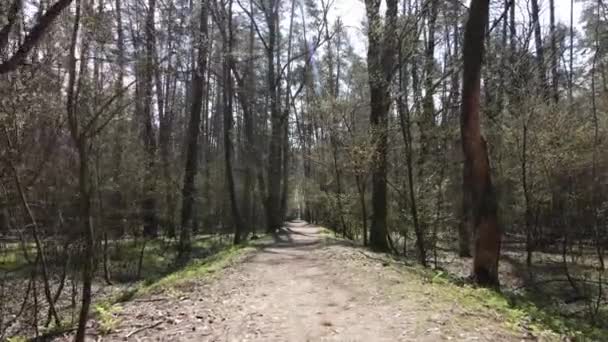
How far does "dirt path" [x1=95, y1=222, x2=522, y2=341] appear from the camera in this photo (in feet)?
16.2

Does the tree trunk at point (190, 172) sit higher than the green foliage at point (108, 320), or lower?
higher

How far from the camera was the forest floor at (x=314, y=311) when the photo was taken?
496 cm

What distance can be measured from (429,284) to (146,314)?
435 cm

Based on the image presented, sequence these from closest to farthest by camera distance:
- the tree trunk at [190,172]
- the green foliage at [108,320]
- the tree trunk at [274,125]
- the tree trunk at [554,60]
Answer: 1. the green foliage at [108,320]
2. the tree trunk at [554,60]
3. the tree trunk at [190,172]
4. the tree trunk at [274,125]

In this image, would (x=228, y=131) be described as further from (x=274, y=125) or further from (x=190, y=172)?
(x=274, y=125)

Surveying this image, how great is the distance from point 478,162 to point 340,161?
12484mm

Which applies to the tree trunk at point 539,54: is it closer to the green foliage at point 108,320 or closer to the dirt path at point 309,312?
the dirt path at point 309,312

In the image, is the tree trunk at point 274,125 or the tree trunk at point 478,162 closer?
the tree trunk at point 478,162

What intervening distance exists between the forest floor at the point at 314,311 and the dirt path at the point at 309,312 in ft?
0.04

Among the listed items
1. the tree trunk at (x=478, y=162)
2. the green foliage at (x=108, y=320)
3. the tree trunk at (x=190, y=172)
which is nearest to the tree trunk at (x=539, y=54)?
the tree trunk at (x=478, y=162)

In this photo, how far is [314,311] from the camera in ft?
19.7

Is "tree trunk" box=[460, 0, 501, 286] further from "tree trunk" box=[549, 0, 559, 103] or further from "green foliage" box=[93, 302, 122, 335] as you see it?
"green foliage" box=[93, 302, 122, 335]

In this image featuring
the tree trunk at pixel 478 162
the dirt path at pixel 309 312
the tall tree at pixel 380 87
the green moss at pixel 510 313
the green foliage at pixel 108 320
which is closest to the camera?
the dirt path at pixel 309 312

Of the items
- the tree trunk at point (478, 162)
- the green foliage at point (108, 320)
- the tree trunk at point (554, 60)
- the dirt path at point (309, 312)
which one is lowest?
the green foliage at point (108, 320)
